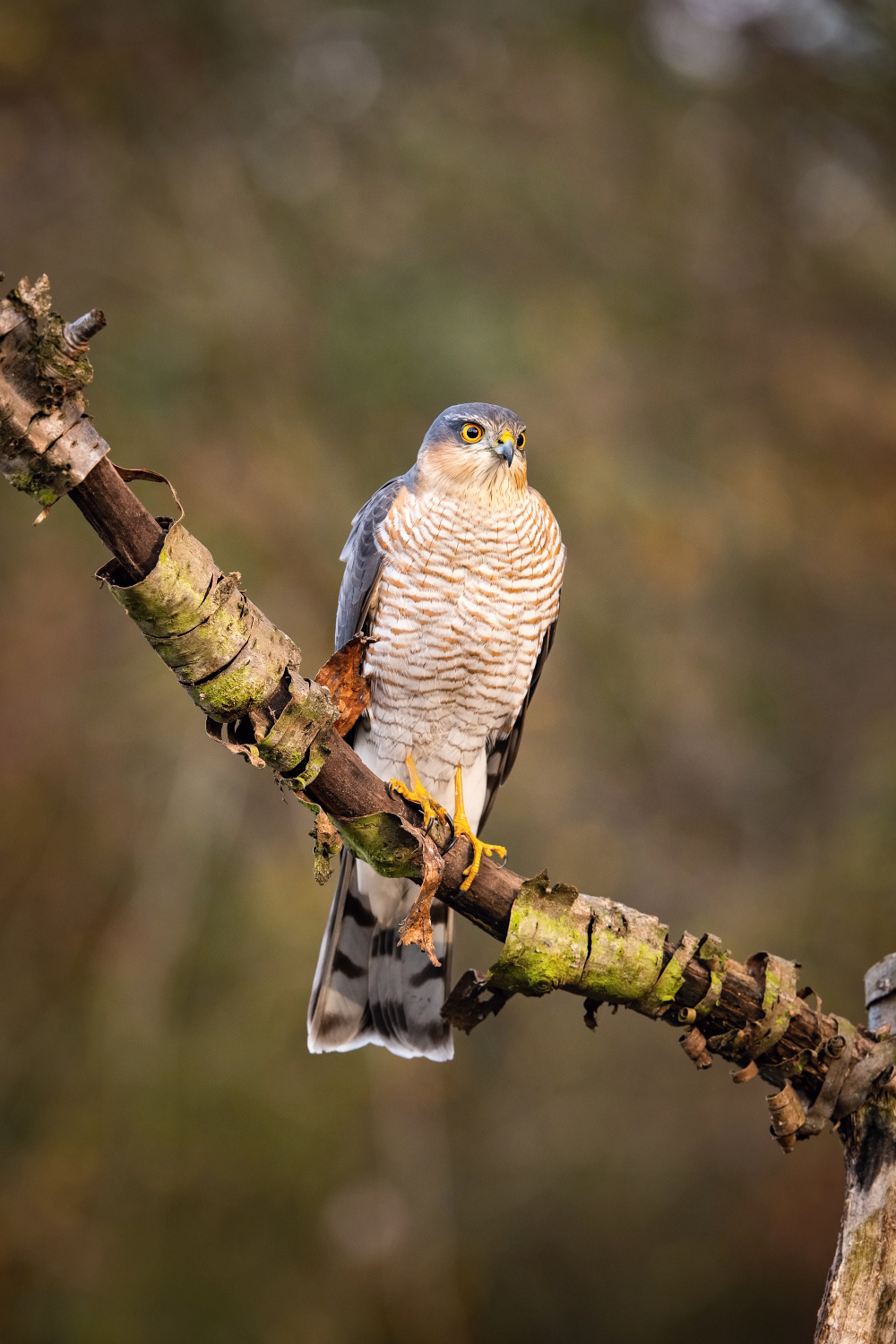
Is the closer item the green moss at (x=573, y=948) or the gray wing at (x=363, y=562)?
the green moss at (x=573, y=948)

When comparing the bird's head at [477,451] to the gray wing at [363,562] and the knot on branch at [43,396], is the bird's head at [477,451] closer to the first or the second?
the gray wing at [363,562]

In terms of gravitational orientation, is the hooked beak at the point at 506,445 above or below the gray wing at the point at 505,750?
above

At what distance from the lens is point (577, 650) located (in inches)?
170

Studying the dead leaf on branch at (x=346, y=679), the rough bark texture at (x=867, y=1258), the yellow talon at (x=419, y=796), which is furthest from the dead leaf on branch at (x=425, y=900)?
the rough bark texture at (x=867, y=1258)

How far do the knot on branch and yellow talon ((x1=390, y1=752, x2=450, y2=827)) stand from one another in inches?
38.3

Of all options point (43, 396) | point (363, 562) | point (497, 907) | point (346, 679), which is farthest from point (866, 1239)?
point (43, 396)

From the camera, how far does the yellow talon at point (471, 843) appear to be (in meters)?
1.96

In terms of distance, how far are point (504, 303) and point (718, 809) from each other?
7.66 ft

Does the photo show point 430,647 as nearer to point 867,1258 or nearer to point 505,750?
point 505,750

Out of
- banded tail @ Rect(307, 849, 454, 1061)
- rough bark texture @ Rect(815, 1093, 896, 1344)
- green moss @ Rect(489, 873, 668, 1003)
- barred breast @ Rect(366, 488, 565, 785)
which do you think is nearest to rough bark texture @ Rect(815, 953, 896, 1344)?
rough bark texture @ Rect(815, 1093, 896, 1344)

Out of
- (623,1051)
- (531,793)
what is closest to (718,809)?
(531,793)

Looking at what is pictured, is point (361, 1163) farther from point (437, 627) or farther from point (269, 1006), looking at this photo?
point (437, 627)

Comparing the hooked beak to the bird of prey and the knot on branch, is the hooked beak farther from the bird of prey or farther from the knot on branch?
the knot on branch

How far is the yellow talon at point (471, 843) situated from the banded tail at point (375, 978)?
0.67 feet
